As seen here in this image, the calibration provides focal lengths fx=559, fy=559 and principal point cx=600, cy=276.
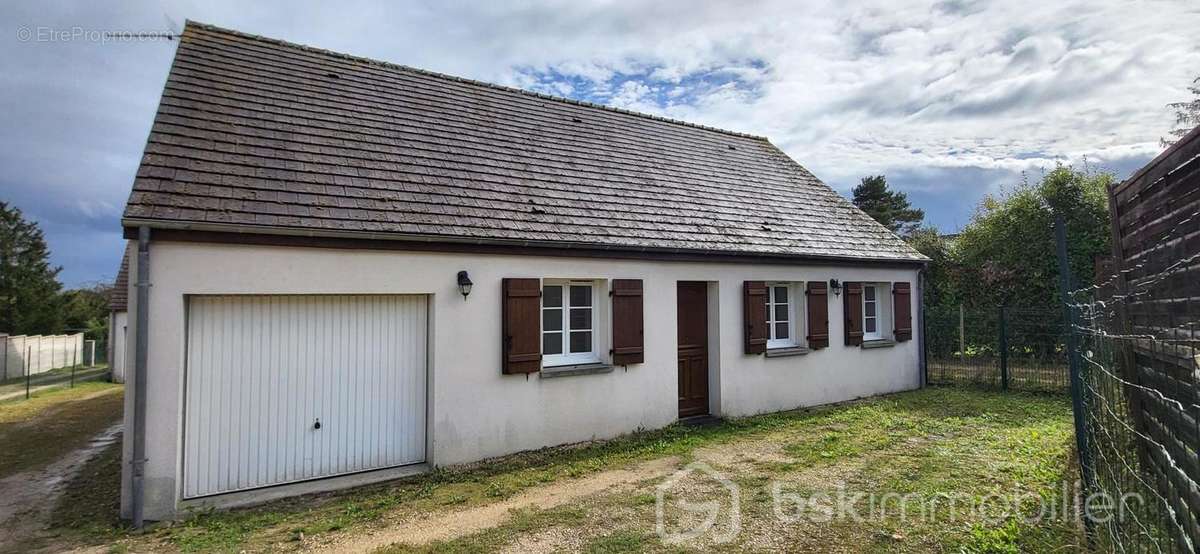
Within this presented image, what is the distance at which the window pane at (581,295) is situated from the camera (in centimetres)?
787

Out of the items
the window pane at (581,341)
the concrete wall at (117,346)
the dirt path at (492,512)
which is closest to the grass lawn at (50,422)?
the concrete wall at (117,346)

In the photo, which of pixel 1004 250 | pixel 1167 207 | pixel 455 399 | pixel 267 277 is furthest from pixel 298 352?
pixel 1004 250

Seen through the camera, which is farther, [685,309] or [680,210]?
[680,210]

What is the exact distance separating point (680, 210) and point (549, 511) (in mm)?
5717

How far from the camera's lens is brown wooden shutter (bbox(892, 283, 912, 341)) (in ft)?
36.9

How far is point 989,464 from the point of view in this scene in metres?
6.34

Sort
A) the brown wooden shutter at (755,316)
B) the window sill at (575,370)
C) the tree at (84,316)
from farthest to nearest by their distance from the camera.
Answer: the tree at (84,316)
the brown wooden shutter at (755,316)
the window sill at (575,370)

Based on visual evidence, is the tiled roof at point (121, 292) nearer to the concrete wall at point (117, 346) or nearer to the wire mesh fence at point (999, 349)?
the concrete wall at point (117, 346)

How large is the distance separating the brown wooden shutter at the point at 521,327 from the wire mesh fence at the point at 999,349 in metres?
9.34

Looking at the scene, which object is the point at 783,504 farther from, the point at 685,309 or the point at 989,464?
the point at 685,309

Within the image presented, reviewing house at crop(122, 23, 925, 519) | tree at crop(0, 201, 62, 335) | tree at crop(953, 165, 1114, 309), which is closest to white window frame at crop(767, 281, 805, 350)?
house at crop(122, 23, 925, 519)

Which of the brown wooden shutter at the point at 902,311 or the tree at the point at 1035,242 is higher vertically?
the tree at the point at 1035,242

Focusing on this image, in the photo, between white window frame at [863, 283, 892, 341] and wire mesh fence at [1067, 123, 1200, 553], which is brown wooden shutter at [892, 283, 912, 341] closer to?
white window frame at [863, 283, 892, 341]

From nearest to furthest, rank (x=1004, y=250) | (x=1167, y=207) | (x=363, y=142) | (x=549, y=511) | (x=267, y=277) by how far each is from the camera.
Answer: (x=1167, y=207)
(x=549, y=511)
(x=267, y=277)
(x=363, y=142)
(x=1004, y=250)
